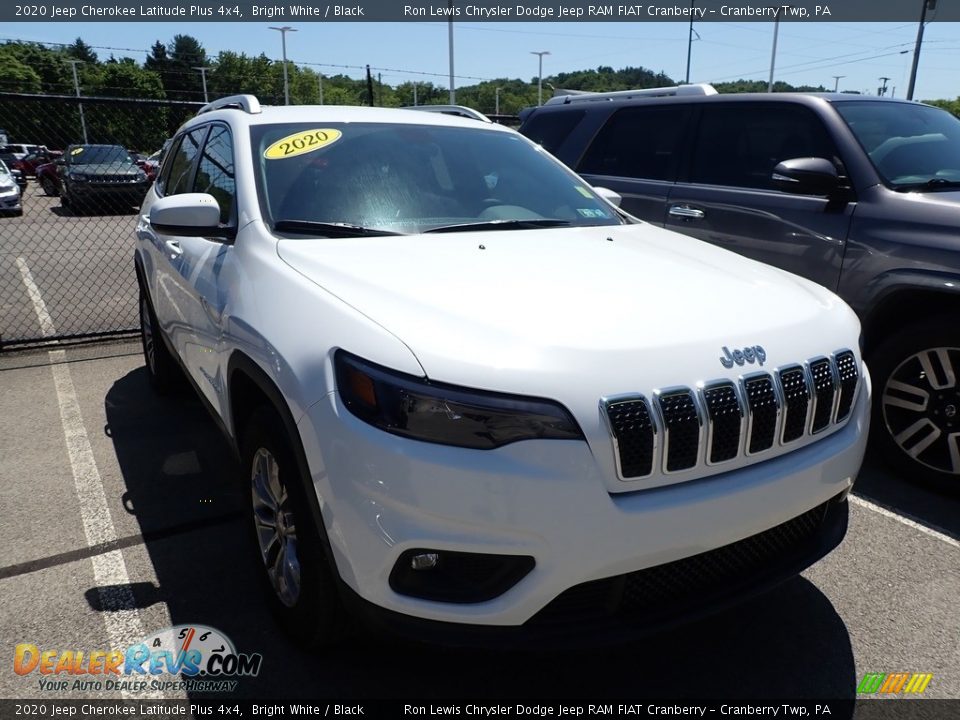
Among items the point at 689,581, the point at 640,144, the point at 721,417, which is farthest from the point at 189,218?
the point at 640,144

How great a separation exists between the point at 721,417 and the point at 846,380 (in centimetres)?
64

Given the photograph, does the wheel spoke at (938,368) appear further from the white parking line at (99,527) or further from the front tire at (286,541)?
the white parking line at (99,527)

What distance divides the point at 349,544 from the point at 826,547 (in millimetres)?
1470

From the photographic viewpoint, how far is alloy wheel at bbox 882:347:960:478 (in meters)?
3.52

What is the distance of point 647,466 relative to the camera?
1.89m

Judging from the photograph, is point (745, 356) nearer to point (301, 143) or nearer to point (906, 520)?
point (906, 520)

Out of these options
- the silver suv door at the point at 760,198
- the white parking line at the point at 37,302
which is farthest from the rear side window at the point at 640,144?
the white parking line at the point at 37,302

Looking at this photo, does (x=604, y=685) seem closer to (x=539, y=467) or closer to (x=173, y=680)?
(x=539, y=467)

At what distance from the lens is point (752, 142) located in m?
4.66

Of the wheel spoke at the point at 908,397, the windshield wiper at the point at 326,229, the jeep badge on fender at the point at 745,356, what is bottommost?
the wheel spoke at the point at 908,397

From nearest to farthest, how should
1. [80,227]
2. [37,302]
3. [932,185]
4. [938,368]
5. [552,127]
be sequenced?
[938,368], [932,185], [552,127], [37,302], [80,227]

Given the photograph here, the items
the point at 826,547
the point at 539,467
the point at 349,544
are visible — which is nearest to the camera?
the point at 539,467

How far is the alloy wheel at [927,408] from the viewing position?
3.52m

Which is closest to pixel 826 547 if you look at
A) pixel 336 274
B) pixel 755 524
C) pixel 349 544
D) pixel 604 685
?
pixel 755 524
